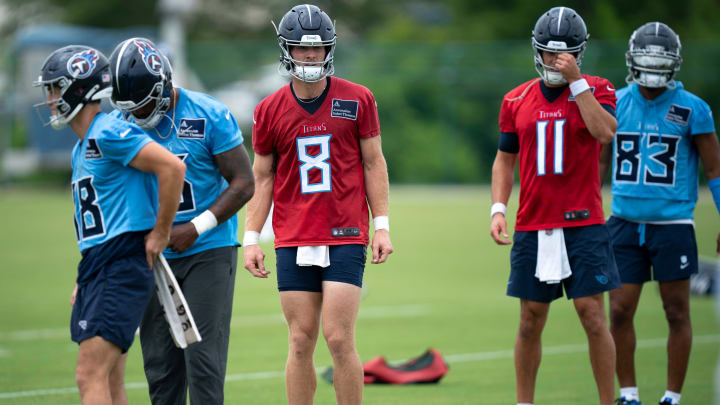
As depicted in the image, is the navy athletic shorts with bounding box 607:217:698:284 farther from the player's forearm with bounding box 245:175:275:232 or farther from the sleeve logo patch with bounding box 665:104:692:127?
the player's forearm with bounding box 245:175:275:232

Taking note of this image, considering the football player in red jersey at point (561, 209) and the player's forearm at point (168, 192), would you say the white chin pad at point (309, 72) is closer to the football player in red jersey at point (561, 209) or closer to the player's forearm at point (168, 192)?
the player's forearm at point (168, 192)

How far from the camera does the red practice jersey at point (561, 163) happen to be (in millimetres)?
6305

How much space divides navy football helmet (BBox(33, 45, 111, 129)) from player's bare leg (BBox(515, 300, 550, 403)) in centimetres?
295

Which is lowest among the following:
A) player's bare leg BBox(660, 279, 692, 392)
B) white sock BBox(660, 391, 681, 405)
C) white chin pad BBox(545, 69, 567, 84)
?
white sock BBox(660, 391, 681, 405)

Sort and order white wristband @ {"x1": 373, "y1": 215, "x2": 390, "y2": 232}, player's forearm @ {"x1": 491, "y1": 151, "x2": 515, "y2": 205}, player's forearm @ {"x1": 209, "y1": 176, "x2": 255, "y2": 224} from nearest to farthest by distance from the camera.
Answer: player's forearm @ {"x1": 209, "y1": 176, "x2": 255, "y2": 224} < white wristband @ {"x1": 373, "y1": 215, "x2": 390, "y2": 232} < player's forearm @ {"x1": 491, "y1": 151, "x2": 515, "y2": 205}

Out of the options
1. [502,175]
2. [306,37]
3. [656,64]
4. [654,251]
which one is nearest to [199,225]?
[306,37]

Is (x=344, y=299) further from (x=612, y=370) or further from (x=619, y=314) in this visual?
(x=619, y=314)

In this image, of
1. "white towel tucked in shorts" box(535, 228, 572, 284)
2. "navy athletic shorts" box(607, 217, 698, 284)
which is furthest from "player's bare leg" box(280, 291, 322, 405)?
"navy athletic shorts" box(607, 217, 698, 284)

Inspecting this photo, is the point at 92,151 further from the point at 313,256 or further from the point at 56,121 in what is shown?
the point at 313,256

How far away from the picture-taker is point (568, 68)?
20.2ft

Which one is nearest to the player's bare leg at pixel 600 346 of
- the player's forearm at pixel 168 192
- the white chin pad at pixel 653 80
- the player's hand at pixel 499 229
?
the player's hand at pixel 499 229

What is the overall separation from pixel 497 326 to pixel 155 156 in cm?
734

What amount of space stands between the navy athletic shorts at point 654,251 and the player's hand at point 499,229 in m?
1.16

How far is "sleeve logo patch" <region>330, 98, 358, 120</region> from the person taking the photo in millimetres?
5828
